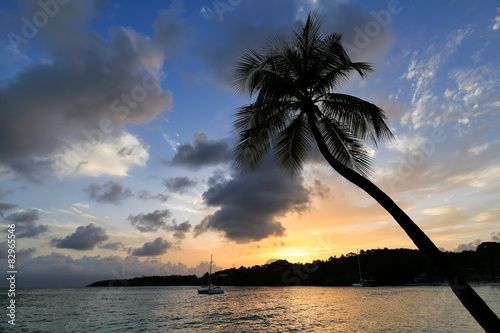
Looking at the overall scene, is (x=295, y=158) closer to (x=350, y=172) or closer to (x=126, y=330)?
(x=350, y=172)

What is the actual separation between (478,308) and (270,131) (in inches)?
241

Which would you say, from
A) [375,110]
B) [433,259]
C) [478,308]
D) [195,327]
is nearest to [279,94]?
[375,110]

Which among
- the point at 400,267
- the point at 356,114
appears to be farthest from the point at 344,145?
the point at 400,267

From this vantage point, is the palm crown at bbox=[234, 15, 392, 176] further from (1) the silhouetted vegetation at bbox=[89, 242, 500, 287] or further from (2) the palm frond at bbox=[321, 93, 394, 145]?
(1) the silhouetted vegetation at bbox=[89, 242, 500, 287]

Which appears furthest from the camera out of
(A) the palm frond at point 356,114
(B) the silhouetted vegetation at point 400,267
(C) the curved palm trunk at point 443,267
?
(B) the silhouetted vegetation at point 400,267

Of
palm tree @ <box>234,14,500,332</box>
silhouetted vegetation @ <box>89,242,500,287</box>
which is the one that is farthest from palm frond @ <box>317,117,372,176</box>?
silhouetted vegetation @ <box>89,242,500,287</box>

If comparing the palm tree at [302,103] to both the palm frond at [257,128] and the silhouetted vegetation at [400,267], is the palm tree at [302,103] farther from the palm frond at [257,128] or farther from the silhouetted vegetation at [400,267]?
the silhouetted vegetation at [400,267]

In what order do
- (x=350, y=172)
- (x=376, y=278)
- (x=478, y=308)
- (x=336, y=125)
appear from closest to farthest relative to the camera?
(x=478, y=308) → (x=350, y=172) → (x=336, y=125) → (x=376, y=278)

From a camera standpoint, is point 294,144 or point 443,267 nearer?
point 443,267

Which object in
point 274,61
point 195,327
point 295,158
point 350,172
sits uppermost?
point 274,61

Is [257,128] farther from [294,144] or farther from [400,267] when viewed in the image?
[400,267]

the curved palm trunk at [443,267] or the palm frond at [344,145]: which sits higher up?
the palm frond at [344,145]

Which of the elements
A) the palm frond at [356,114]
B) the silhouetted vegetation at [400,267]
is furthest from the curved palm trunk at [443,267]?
the silhouetted vegetation at [400,267]

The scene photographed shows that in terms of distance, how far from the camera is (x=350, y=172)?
6.47 metres
